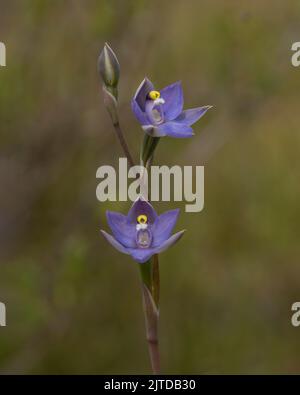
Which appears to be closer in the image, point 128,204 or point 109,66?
point 109,66

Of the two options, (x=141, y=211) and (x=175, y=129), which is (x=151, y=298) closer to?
(x=141, y=211)

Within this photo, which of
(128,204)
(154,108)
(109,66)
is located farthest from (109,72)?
(128,204)

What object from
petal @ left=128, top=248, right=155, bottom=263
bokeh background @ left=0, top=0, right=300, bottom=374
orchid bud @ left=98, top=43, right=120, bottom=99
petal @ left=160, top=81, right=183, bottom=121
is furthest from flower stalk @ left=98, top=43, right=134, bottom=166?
bokeh background @ left=0, top=0, right=300, bottom=374

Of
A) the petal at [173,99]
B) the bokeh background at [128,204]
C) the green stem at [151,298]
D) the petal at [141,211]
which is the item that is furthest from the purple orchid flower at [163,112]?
the bokeh background at [128,204]

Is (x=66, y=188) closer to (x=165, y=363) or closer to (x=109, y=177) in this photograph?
(x=109, y=177)

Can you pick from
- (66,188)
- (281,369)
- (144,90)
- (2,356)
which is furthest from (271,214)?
(144,90)
